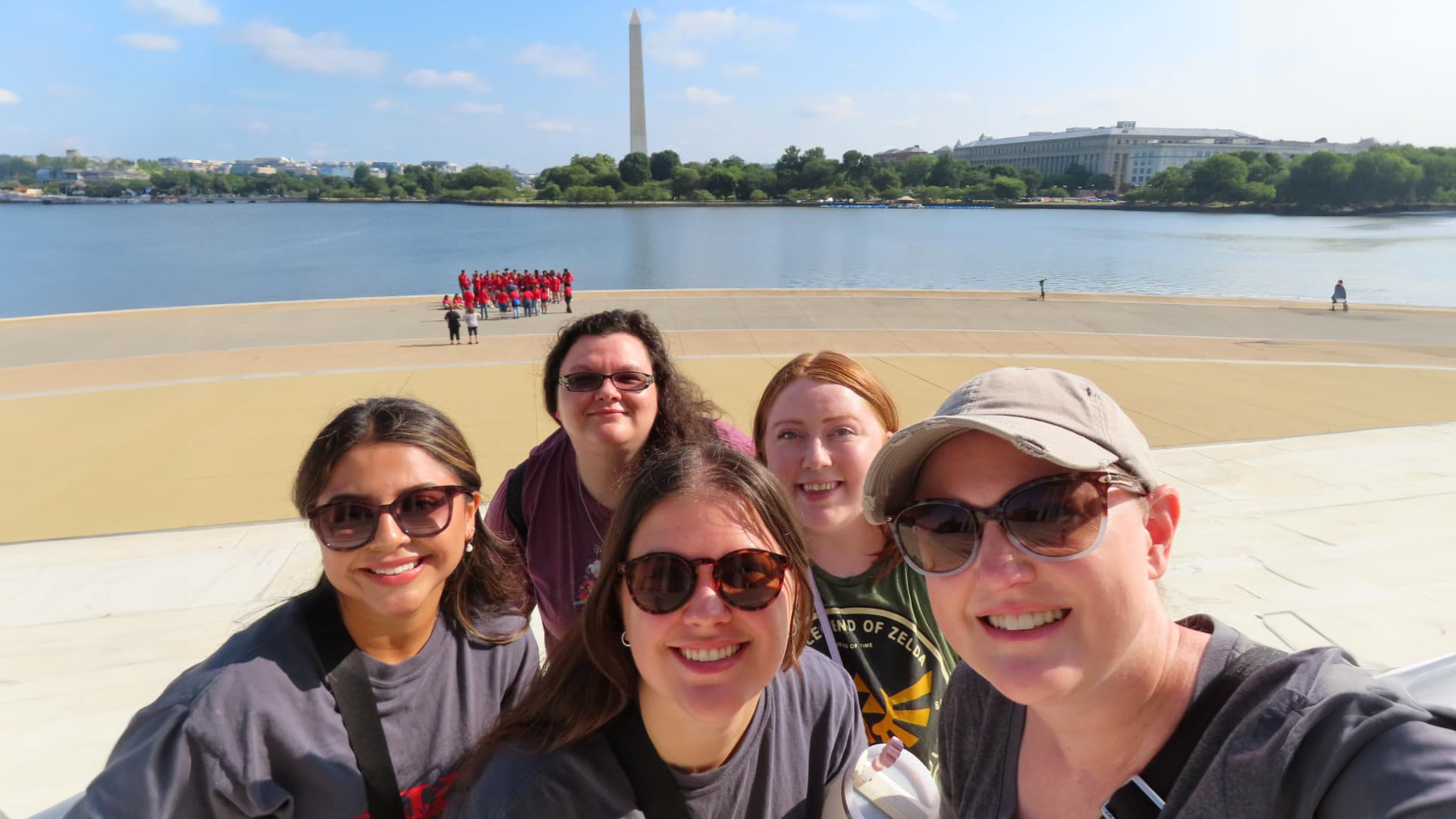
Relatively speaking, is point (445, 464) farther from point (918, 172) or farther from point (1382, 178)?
point (918, 172)

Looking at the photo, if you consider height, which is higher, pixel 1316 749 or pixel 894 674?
pixel 1316 749

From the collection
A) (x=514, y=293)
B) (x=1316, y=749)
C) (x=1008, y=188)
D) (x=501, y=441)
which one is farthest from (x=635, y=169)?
(x=1316, y=749)

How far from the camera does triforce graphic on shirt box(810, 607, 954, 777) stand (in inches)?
87.6

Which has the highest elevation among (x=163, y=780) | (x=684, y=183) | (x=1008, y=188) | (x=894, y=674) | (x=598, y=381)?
(x=684, y=183)

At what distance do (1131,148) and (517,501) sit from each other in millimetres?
175235

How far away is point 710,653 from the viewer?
1610 millimetres

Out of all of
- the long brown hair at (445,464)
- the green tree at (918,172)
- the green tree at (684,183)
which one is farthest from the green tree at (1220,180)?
the long brown hair at (445,464)

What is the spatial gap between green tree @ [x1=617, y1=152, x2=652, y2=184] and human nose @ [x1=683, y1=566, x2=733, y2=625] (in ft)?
441

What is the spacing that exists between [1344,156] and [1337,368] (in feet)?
435

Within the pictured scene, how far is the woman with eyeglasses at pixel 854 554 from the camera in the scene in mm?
2230

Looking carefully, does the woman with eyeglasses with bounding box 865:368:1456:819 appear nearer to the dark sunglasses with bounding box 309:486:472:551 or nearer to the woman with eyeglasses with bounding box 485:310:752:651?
the dark sunglasses with bounding box 309:486:472:551

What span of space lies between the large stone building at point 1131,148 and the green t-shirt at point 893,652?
16862 centimetres

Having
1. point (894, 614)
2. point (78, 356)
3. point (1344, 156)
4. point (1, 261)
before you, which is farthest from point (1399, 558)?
point (1344, 156)

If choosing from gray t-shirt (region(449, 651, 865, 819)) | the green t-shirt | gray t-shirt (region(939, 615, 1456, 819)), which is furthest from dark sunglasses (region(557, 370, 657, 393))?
gray t-shirt (region(939, 615, 1456, 819))
